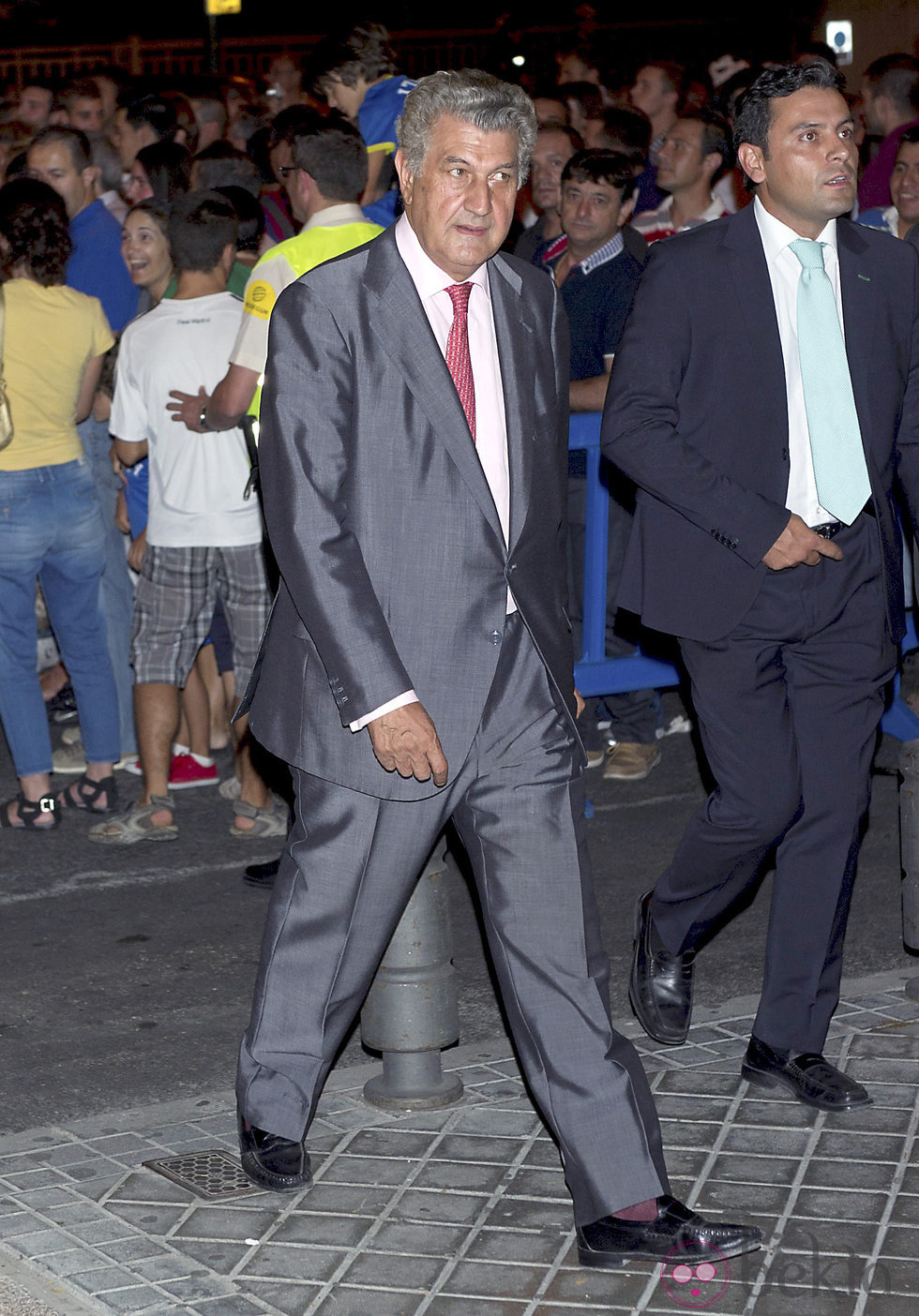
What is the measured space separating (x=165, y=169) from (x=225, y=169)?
0.41 meters

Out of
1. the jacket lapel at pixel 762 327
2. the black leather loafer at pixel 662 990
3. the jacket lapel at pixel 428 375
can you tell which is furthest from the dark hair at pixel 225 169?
the jacket lapel at pixel 428 375

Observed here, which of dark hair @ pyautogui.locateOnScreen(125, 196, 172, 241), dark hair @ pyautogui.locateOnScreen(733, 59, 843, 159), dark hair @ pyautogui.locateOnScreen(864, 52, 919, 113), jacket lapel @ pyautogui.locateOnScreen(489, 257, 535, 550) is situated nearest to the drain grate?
jacket lapel @ pyautogui.locateOnScreen(489, 257, 535, 550)

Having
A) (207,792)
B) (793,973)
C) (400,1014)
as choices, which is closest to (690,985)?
(793,973)

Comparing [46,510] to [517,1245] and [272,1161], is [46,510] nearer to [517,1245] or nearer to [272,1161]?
[272,1161]

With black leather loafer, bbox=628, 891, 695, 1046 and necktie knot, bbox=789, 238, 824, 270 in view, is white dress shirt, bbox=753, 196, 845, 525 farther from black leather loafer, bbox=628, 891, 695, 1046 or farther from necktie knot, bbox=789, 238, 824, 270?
black leather loafer, bbox=628, 891, 695, 1046

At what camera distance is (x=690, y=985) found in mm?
4875

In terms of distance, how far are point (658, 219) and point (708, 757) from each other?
5292 mm

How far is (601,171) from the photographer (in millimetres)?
7711

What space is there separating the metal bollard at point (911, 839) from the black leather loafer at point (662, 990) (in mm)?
702

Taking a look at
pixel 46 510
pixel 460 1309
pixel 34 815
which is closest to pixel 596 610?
pixel 46 510

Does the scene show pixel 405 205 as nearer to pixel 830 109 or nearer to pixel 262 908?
pixel 830 109

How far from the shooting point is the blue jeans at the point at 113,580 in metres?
7.83

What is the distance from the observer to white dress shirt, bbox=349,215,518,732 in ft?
12.3

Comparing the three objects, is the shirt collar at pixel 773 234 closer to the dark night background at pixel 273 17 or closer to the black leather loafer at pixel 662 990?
the black leather loafer at pixel 662 990
